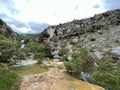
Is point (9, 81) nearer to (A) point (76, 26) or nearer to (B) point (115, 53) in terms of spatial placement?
(B) point (115, 53)

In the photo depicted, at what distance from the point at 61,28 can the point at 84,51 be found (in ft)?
295

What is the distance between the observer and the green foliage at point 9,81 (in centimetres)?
3320

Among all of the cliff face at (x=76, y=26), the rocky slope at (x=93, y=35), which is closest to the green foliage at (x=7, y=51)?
the rocky slope at (x=93, y=35)

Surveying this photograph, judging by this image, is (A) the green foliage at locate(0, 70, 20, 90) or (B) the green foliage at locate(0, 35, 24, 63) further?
(B) the green foliage at locate(0, 35, 24, 63)

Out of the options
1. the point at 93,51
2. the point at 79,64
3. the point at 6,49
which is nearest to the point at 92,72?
the point at 79,64

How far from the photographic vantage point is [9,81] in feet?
115

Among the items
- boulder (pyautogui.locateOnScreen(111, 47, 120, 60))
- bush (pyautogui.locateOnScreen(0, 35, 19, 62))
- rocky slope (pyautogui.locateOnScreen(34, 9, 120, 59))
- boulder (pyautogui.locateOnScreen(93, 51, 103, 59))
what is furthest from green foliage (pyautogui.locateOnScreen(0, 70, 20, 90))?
boulder (pyautogui.locateOnScreen(111, 47, 120, 60))

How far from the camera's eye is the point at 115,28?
91438 mm

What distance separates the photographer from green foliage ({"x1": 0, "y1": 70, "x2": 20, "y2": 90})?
109 feet

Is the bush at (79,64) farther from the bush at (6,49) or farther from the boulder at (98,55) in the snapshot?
the bush at (6,49)

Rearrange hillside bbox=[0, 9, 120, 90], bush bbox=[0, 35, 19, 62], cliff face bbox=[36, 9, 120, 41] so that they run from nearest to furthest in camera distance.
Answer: hillside bbox=[0, 9, 120, 90], bush bbox=[0, 35, 19, 62], cliff face bbox=[36, 9, 120, 41]

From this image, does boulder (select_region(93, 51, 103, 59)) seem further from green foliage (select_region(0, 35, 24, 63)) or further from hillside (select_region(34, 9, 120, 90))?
green foliage (select_region(0, 35, 24, 63))

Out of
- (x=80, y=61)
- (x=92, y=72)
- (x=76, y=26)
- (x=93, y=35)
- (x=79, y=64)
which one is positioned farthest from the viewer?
(x=76, y=26)

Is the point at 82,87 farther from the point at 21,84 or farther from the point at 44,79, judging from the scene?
the point at 21,84
